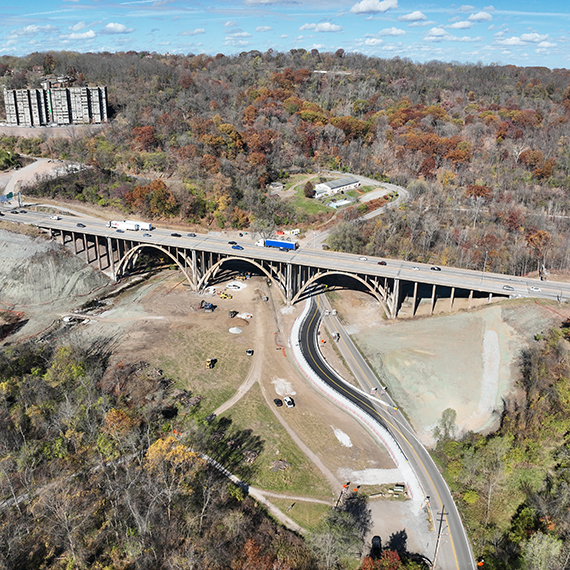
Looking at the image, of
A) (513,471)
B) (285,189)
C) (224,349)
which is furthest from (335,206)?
(513,471)

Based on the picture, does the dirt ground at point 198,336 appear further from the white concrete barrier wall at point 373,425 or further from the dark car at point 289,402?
the white concrete barrier wall at point 373,425

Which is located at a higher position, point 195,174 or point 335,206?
point 195,174

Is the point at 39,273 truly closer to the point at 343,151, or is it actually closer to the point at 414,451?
the point at 414,451

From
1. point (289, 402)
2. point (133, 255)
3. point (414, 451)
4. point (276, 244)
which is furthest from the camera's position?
point (133, 255)

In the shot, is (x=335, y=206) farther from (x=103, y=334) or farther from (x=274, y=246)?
(x=103, y=334)

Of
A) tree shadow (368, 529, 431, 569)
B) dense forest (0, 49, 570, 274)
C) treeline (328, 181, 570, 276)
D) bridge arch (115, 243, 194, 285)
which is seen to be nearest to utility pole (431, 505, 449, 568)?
tree shadow (368, 529, 431, 569)

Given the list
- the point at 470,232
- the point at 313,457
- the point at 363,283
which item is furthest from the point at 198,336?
the point at 470,232

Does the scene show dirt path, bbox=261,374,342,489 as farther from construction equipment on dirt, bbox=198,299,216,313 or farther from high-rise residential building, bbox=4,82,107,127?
high-rise residential building, bbox=4,82,107,127
